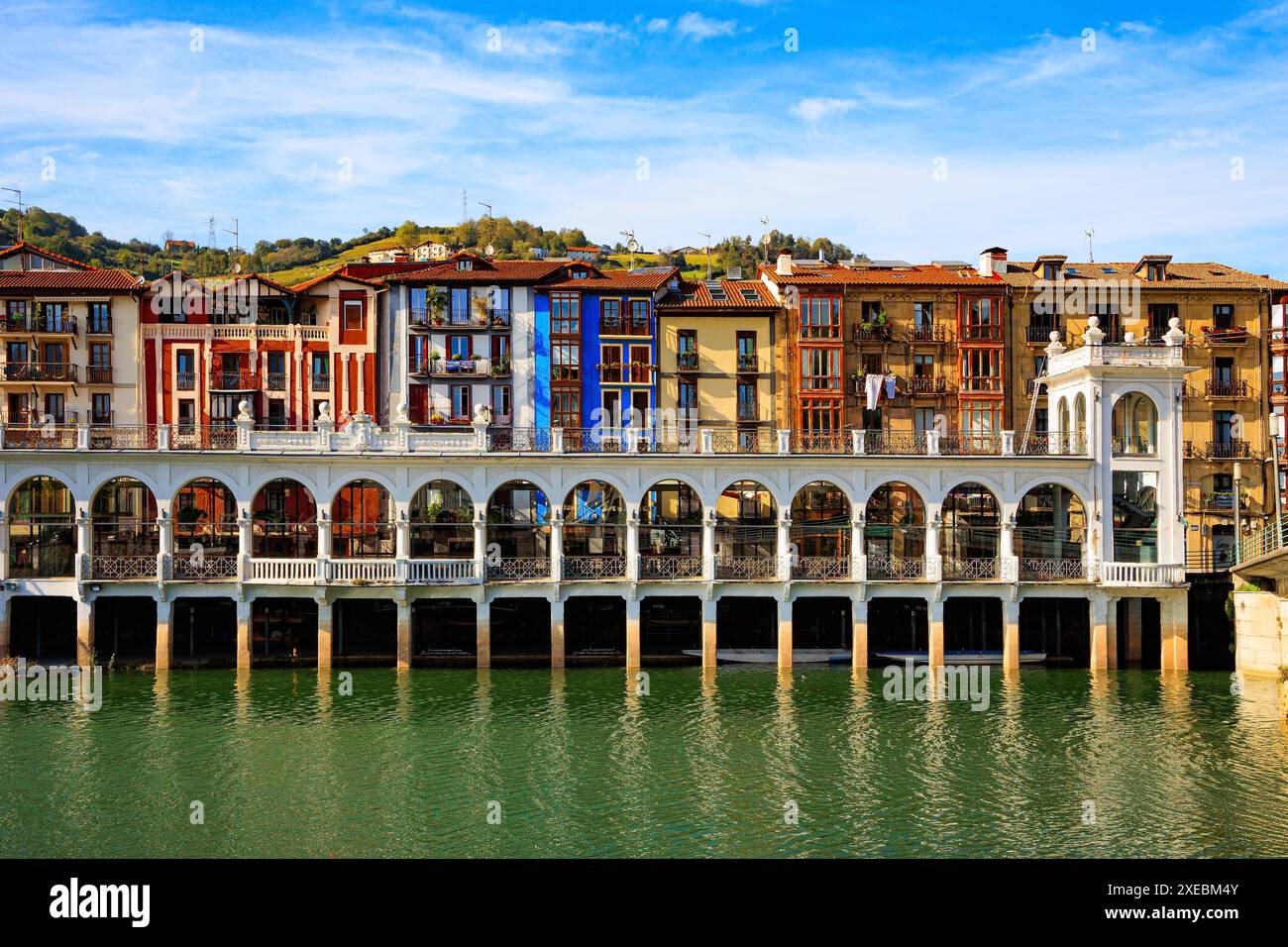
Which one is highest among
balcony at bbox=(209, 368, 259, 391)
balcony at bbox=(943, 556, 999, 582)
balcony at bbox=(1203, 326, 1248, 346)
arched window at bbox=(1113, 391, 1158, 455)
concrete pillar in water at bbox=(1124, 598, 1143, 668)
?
balcony at bbox=(1203, 326, 1248, 346)

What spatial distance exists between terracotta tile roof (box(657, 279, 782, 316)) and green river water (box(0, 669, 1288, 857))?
23.7m

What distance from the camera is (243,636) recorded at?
50281 mm

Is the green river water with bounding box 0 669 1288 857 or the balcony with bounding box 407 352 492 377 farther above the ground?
the balcony with bounding box 407 352 492 377

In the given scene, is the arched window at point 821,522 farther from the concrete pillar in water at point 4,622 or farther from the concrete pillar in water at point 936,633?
the concrete pillar in water at point 4,622

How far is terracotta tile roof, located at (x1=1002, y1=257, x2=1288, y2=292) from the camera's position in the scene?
217ft

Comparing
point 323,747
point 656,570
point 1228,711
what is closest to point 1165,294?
point 1228,711

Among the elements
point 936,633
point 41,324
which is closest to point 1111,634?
point 936,633

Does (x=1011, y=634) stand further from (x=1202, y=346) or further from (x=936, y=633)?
(x=1202, y=346)

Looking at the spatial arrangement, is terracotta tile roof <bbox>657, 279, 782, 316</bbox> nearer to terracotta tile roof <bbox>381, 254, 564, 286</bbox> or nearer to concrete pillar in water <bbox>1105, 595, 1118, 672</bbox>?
terracotta tile roof <bbox>381, 254, 564, 286</bbox>

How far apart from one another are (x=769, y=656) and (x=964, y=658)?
889cm

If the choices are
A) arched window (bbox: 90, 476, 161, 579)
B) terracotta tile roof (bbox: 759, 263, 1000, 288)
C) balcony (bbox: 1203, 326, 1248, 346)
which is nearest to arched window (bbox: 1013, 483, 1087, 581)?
terracotta tile roof (bbox: 759, 263, 1000, 288)
